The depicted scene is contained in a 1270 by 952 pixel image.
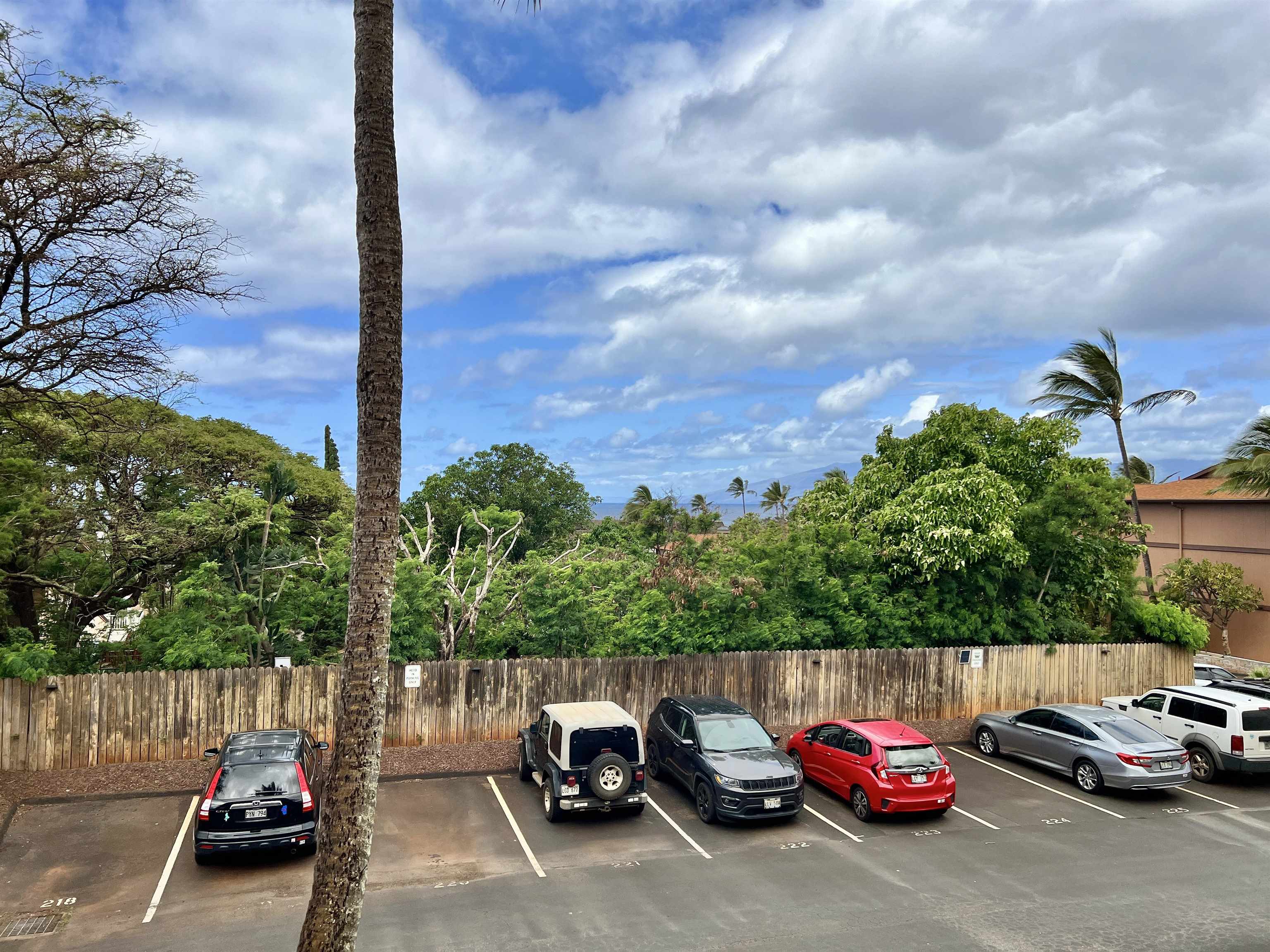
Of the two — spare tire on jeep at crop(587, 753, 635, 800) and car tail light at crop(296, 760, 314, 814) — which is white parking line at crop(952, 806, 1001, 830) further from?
car tail light at crop(296, 760, 314, 814)

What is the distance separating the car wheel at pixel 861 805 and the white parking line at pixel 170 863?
10257 millimetres

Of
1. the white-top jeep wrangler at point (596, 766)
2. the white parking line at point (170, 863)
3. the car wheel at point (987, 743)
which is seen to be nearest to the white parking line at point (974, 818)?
the car wheel at point (987, 743)

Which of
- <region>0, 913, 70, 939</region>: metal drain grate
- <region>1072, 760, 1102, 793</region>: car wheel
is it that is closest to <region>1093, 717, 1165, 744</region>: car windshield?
<region>1072, 760, 1102, 793</region>: car wheel

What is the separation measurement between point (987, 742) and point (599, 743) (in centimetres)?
971

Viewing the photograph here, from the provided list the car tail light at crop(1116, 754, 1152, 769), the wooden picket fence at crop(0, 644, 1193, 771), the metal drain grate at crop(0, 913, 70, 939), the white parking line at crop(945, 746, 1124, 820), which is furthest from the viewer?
the wooden picket fence at crop(0, 644, 1193, 771)

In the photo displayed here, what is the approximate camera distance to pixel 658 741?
15641mm

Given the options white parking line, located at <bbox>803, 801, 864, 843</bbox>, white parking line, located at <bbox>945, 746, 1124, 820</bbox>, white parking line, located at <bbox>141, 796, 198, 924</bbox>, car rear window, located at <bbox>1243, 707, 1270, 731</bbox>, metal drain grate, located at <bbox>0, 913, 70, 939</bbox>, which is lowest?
white parking line, located at <bbox>945, 746, 1124, 820</bbox>

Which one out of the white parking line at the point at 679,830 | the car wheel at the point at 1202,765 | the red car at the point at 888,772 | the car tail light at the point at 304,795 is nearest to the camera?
the car tail light at the point at 304,795

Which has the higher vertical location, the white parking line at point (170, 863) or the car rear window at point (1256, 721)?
the car rear window at point (1256, 721)

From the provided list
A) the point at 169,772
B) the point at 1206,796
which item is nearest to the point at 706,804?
the point at 169,772

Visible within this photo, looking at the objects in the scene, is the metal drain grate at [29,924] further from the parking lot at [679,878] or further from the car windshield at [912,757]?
the car windshield at [912,757]

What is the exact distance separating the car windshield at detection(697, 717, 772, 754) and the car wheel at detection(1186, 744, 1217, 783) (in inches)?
368

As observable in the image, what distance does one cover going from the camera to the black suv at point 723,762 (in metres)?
13.0

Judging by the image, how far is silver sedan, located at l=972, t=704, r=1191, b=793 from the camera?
14852 mm
